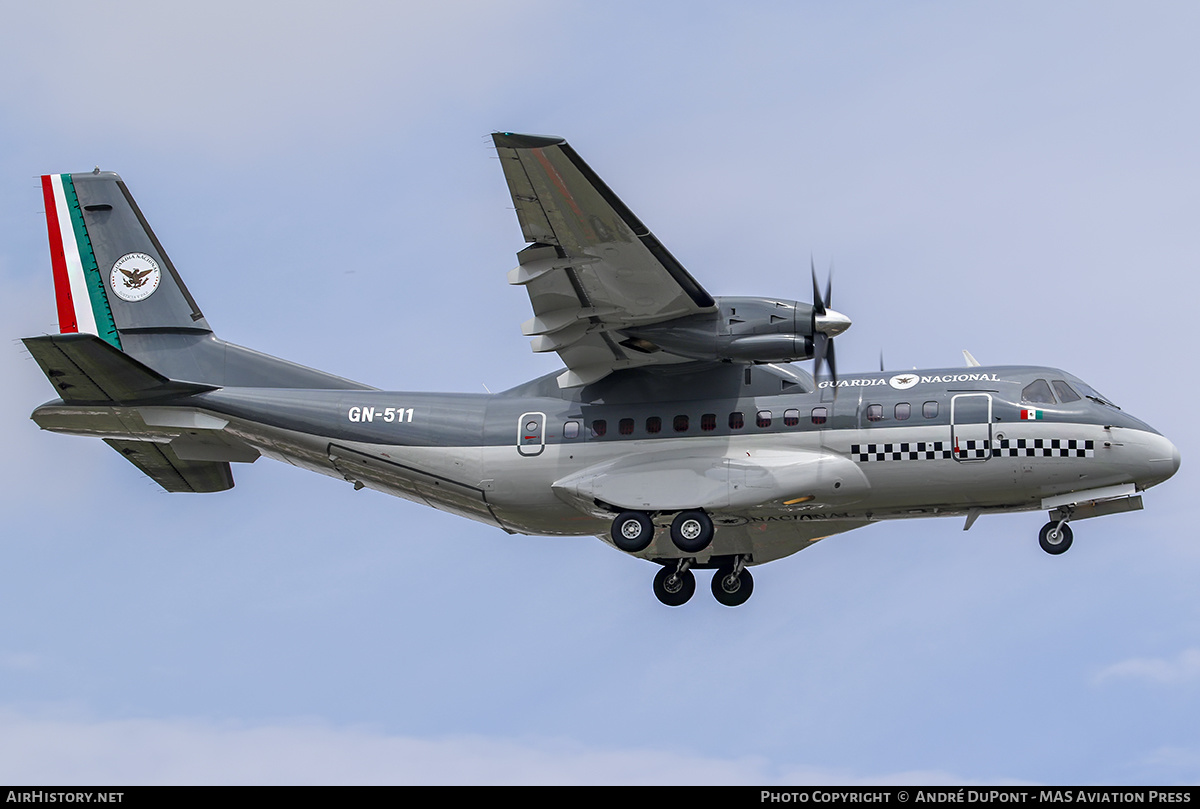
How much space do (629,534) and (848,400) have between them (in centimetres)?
383

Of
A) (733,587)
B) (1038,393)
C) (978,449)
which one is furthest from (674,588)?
(1038,393)

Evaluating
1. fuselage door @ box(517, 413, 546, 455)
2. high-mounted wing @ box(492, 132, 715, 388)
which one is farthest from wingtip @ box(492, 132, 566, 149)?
fuselage door @ box(517, 413, 546, 455)

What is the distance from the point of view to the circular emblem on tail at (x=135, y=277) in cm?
2680

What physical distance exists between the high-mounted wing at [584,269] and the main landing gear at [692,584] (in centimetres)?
397

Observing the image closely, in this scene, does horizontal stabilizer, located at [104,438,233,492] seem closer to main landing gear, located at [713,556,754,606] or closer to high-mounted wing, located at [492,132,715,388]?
high-mounted wing, located at [492,132,715,388]

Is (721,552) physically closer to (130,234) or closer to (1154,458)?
(1154,458)

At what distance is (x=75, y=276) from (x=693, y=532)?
460 inches

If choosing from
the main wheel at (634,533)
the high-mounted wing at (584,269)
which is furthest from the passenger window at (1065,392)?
the main wheel at (634,533)

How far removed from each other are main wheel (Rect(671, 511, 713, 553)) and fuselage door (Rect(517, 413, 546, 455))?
2505 mm

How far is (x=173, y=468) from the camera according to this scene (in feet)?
87.1

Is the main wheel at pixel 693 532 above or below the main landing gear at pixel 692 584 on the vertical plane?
above

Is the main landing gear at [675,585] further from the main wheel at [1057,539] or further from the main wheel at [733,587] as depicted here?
the main wheel at [1057,539]

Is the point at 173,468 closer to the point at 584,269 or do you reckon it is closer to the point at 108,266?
the point at 108,266

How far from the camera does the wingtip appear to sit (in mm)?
20469
